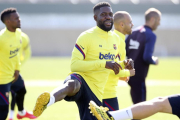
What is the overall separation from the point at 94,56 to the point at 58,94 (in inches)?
41.1

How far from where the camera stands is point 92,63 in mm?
5473

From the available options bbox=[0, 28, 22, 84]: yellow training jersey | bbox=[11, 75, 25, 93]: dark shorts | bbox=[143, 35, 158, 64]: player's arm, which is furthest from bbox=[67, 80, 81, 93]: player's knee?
bbox=[11, 75, 25, 93]: dark shorts

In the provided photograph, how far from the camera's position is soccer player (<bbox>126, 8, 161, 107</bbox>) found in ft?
25.1

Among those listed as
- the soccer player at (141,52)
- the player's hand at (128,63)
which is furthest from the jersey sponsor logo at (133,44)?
the player's hand at (128,63)

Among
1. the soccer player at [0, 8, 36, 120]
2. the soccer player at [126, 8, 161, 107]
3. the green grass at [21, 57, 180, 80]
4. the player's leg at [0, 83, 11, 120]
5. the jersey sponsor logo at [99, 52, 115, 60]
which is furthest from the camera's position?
the green grass at [21, 57, 180, 80]

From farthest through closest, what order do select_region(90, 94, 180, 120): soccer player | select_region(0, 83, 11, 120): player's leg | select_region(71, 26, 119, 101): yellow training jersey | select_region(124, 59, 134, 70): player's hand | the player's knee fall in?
1. select_region(0, 83, 11, 120): player's leg
2. select_region(124, 59, 134, 70): player's hand
3. select_region(71, 26, 119, 101): yellow training jersey
4. the player's knee
5. select_region(90, 94, 180, 120): soccer player

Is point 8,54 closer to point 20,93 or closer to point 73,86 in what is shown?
point 20,93

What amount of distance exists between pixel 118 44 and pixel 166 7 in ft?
127

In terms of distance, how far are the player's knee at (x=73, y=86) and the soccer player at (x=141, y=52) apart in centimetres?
264

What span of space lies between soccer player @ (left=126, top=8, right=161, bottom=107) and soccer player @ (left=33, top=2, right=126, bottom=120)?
1.80 meters

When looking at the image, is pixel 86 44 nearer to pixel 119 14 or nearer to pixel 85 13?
pixel 119 14

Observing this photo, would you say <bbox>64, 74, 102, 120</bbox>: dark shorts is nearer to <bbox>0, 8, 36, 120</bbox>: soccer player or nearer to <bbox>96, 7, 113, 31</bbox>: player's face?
<bbox>96, 7, 113, 31</bbox>: player's face

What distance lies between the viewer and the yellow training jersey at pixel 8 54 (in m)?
7.05

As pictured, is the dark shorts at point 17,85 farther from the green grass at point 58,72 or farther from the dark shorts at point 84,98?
the green grass at point 58,72
